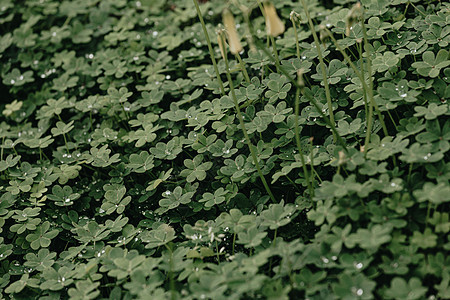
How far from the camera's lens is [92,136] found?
9.55 ft

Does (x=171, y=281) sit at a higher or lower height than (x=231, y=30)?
lower

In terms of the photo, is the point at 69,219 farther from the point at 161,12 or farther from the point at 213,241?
the point at 161,12

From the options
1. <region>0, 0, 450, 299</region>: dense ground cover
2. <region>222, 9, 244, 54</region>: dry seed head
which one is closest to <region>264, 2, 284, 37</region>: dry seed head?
<region>0, 0, 450, 299</region>: dense ground cover

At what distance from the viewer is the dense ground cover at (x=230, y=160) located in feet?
6.12

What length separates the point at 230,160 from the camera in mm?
2461

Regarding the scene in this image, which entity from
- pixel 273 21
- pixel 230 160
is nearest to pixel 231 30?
pixel 273 21

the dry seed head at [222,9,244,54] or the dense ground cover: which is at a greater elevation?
the dry seed head at [222,9,244,54]

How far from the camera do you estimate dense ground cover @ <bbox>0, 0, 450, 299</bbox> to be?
1.86m

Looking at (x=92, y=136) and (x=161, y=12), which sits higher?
(x=161, y=12)

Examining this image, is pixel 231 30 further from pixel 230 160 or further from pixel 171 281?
pixel 171 281

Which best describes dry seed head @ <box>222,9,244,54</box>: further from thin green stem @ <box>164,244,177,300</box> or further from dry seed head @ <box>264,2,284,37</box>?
thin green stem @ <box>164,244,177,300</box>

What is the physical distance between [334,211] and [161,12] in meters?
2.60

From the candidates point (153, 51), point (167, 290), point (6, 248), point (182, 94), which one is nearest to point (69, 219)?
point (6, 248)

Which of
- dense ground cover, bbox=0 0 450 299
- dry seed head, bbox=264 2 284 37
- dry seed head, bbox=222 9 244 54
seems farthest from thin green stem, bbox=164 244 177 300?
dry seed head, bbox=264 2 284 37
